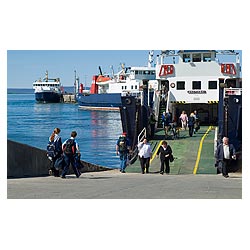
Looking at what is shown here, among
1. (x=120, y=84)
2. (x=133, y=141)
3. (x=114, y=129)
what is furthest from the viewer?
(x=120, y=84)

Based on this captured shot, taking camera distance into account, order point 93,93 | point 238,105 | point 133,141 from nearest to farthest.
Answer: point 238,105
point 133,141
point 93,93

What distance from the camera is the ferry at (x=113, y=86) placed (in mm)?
64812

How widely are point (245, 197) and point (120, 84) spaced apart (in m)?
58.5

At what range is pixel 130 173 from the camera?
1625 cm

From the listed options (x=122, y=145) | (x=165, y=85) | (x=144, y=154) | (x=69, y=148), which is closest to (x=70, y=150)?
(x=69, y=148)

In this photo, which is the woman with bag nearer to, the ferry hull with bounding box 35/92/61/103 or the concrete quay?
the concrete quay

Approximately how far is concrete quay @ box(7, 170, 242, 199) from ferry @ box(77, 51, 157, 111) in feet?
160

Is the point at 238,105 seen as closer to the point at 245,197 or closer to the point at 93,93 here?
the point at 245,197

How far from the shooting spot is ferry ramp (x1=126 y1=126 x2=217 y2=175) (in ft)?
55.1

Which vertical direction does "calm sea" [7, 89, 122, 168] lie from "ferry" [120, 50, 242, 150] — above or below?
below

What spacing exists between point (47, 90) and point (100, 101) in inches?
1101

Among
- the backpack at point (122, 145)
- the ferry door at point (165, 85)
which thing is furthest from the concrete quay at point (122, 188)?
the ferry door at point (165, 85)

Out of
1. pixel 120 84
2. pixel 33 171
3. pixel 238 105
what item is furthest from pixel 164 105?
pixel 120 84

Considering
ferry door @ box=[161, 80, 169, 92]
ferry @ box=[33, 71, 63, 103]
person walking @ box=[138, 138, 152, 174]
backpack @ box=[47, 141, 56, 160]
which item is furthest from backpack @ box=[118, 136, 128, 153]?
ferry @ box=[33, 71, 63, 103]
